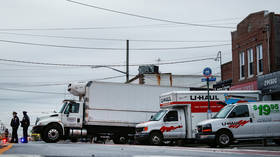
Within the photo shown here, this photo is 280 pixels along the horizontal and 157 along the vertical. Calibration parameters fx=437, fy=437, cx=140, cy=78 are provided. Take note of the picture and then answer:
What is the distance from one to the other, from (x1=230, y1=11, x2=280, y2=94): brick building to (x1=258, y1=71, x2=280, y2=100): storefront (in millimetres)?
787

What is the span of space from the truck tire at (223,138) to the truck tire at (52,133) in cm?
972

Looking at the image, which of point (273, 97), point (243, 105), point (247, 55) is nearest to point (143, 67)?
point (247, 55)

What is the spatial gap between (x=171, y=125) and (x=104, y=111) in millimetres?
4811

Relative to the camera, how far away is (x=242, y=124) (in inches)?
760

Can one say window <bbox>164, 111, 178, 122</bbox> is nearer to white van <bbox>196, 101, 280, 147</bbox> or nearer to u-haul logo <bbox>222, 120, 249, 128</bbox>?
white van <bbox>196, 101, 280, 147</bbox>

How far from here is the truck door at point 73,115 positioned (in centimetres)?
2559

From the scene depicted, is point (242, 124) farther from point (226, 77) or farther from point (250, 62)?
point (226, 77)

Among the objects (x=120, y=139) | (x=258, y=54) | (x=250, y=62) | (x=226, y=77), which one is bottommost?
(x=120, y=139)

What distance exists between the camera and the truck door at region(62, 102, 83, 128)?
84.0 ft

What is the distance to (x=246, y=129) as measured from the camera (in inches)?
762

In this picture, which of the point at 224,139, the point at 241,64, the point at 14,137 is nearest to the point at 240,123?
the point at 224,139

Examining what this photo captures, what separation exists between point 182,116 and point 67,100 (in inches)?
278

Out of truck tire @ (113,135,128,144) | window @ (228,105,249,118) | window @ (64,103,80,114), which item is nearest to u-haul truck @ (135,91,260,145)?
truck tire @ (113,135,128,144)

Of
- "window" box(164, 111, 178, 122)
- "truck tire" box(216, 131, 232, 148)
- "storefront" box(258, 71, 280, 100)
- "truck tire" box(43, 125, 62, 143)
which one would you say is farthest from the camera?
"storefront" box(258, 71, 280, 100)
